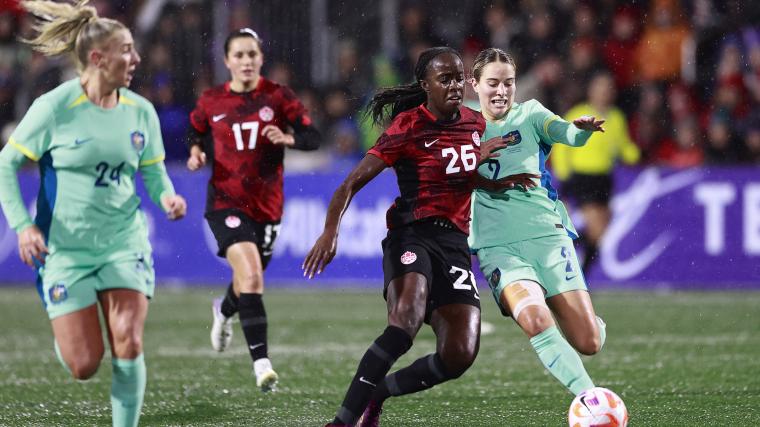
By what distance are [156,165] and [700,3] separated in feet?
36.9

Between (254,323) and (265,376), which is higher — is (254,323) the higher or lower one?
the higher one

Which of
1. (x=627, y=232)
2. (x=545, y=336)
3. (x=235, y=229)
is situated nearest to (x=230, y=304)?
(x=235, y=229)

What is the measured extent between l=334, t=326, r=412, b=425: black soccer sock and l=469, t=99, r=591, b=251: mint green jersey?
96 cm

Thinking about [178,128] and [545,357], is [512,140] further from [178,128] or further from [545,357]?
Result: [178,128]

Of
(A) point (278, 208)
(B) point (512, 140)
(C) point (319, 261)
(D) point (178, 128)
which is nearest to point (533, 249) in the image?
(B) point (512, 140)

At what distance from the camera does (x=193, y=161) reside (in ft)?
26.3

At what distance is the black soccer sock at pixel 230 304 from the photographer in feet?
28.5

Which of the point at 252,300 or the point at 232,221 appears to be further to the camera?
the point at 232,221

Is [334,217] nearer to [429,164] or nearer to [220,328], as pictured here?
[429,164]

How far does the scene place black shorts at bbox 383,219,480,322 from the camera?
6047 millimetres

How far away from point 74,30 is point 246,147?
8.28 ft

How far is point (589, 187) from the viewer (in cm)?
1323

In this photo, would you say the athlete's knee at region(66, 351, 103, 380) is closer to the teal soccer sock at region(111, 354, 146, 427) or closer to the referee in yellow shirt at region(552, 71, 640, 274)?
the teal soccer sock at region(111, 354, 146, 427)

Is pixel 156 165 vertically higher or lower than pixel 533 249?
higher
